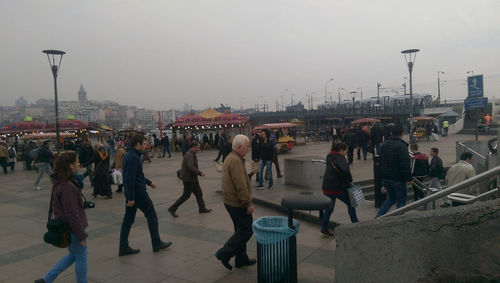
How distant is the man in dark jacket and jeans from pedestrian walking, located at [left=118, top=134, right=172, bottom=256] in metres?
3.56

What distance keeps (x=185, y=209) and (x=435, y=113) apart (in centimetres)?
4999

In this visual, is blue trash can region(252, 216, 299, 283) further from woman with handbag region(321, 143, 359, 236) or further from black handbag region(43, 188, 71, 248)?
black handbag region(43, 188, 71, 248)

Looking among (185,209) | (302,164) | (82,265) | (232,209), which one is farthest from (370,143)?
(82,265)

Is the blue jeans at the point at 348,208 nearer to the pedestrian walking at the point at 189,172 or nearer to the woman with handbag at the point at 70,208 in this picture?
the pedestrian walking at the point at 189,172

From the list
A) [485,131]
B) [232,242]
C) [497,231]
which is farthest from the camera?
[485,131]

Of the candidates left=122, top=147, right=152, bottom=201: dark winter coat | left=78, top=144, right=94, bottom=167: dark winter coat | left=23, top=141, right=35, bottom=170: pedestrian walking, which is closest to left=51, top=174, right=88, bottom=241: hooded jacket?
left=122, top=147, right=152, bottom=201: dark winter coat

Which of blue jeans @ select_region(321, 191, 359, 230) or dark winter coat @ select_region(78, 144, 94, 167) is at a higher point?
dark winter coat @ select_region(78, 144, 94, 167)

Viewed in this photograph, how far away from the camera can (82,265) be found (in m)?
3.93

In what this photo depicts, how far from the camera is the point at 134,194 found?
16.9 feet

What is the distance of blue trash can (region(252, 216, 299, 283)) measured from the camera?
3.87m

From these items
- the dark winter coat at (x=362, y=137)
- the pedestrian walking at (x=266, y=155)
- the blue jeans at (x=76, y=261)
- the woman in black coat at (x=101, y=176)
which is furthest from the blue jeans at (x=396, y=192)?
the dark winter coat at (x=362, y=137)

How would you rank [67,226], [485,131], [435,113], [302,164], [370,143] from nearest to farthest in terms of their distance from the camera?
[67,226]
[302,164]
[370,143]
[485,131]
[435,113]

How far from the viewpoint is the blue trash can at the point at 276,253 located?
387 cm

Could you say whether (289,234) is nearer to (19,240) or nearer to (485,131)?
(19,240)
